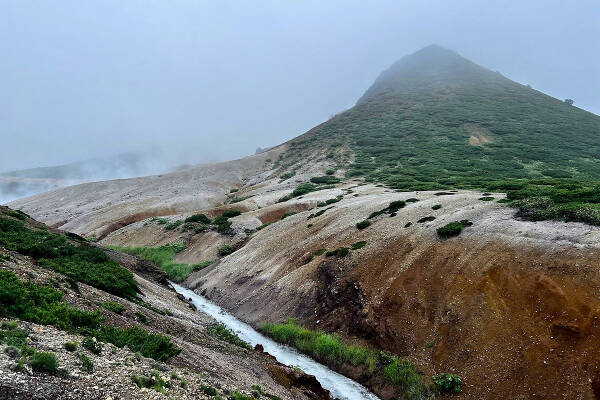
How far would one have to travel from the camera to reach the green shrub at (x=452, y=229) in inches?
1053

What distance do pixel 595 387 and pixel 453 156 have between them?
67.8 m

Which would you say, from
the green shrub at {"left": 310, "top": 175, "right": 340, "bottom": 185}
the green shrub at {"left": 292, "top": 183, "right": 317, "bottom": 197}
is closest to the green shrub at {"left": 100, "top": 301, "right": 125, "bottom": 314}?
the green shrub at {"left": 292, "top": 183, "right": 317, "bottom": 197}

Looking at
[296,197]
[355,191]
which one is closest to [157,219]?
[296,197]

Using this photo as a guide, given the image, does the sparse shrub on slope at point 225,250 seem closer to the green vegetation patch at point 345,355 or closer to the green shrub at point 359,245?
the green shrub at point 359,245

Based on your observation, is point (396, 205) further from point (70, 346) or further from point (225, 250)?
point (70, 346)

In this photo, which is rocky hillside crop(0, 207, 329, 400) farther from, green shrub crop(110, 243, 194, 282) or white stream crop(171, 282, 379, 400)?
green shrub crop(110, 243, 194, 282)

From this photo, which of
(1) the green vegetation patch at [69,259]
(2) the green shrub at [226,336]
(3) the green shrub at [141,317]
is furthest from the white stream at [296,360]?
(3) the green shrub at [141,317]

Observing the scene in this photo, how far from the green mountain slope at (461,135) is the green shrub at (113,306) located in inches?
1496

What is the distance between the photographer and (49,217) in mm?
81625

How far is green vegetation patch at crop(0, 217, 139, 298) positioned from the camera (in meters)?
21.1

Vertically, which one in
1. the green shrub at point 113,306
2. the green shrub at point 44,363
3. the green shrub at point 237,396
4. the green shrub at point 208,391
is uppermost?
the green shrub at point 44,363

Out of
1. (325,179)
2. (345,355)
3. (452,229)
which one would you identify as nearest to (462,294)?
(452,229)

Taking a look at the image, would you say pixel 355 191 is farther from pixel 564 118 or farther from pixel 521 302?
pixel 564 118

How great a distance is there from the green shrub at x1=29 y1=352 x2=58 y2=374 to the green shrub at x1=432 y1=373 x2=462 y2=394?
1484cm
